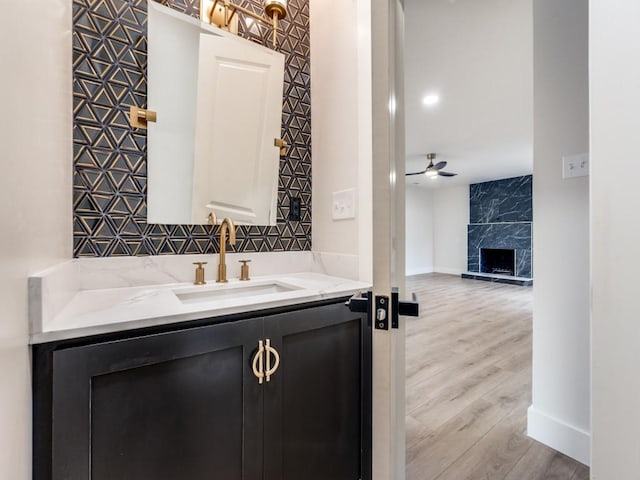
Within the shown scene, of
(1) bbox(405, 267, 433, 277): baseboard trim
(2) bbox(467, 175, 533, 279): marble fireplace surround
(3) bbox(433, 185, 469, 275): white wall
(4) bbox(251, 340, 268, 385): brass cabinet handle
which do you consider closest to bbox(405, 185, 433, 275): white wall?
(1) bbox(405, 267, 433, 277): baseboard trim

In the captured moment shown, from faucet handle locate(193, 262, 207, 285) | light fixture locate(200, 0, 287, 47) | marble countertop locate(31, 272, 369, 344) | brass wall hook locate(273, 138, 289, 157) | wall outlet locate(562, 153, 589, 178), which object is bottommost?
marble countertop locate(31, 272, 369, 344)

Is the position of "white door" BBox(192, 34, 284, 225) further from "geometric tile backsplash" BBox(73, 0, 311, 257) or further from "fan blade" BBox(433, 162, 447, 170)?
"fan blade" BBox(433, 162, 447, 170)

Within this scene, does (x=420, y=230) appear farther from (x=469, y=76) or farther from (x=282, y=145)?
(x=282, y=145)

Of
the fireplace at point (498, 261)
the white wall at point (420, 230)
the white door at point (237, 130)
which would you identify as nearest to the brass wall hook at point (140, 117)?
the white door at point (237, 130)

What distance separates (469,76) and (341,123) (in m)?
1.85

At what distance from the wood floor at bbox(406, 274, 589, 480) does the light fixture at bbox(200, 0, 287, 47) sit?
7.47 feet

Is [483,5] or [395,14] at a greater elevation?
[483,5]

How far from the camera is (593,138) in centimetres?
74

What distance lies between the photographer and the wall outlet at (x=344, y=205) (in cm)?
137

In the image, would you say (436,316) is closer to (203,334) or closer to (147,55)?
(203,334)

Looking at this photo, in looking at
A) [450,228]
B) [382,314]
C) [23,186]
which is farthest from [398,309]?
[450,228]

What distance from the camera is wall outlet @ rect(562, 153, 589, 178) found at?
139 centimetres

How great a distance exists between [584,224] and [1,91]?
6.72ft

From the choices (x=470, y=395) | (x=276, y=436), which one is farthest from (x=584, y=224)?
(x=276, y=436)
